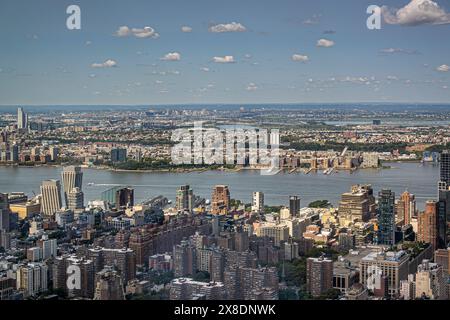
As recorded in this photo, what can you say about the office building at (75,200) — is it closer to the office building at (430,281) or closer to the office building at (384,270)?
the office building at (384,270)

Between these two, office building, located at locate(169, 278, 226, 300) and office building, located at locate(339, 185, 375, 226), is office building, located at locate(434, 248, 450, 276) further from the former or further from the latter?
office building, located at locate(169, 278, 226, 300)

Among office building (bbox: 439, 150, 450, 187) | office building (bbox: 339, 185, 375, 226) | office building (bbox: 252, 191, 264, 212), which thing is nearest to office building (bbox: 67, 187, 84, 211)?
office building (bbox: 252, 191, 264, 212)

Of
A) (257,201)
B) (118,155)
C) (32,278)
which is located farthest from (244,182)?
(32,278)

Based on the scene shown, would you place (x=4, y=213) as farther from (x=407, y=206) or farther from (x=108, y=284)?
(x=407, y=206)

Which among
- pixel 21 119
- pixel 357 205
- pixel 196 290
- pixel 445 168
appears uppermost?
pixel 21 119

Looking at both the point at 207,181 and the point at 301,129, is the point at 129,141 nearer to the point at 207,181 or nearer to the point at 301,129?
the point at 207,181

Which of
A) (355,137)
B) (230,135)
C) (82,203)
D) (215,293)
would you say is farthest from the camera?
(355,137)

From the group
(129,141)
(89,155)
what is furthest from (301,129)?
(89,155)
